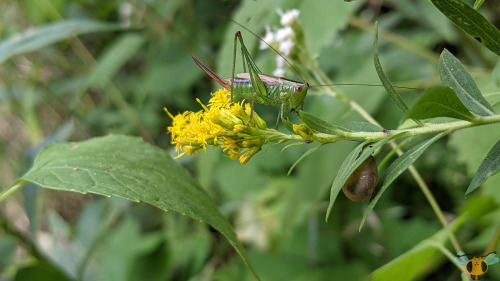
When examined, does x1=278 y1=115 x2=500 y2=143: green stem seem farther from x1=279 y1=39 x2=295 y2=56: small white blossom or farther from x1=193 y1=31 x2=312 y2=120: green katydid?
x1=279 y1=39 x2=295 y2=56: small white blossom

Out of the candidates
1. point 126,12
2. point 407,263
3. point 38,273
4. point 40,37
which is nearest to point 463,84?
point 407,263

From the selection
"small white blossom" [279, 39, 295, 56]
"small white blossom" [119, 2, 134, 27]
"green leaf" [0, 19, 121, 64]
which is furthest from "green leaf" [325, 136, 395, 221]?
"small white blossom" [119, 2, 134, 27]

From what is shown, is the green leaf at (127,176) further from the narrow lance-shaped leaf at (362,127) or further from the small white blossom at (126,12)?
the small white blossom at (126,12)

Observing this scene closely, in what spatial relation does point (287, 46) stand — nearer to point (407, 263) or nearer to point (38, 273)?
point (407, 263)

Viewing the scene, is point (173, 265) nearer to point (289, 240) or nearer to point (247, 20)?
point (289, 240)

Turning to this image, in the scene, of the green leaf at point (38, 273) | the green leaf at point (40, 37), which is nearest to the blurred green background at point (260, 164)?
the green leaf at point (38, 273)
